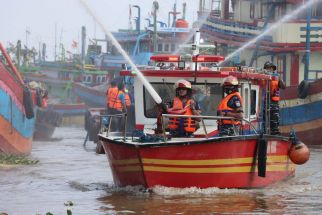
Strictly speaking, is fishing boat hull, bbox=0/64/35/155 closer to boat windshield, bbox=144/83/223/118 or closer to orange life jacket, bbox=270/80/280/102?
boat windshield, bbox=144/83/223/118

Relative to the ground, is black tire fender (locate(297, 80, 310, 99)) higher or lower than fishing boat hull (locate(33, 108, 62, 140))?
higher

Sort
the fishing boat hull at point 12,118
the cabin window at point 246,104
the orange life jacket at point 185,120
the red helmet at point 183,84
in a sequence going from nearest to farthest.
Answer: the orange life jacket at point 185,120
the red helmet at point 183,84
the cabin window at point 246,104
the fishing boat hull at point 12,118

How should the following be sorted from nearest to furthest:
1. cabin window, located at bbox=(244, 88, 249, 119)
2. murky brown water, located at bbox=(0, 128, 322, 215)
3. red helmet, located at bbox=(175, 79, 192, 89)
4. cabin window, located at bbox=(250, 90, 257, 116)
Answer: murky brown water, located at bbox=(0, 128, 322, 215)
red helmet, located at bbox=(175, 79, 192, 89)
cabin window, located at bbox=(244, 88, 249, 119)
cabin window, located at bbox=(250, 90, 257, 116)

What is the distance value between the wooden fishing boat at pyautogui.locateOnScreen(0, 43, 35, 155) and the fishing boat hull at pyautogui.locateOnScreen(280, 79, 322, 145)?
8.44 metres

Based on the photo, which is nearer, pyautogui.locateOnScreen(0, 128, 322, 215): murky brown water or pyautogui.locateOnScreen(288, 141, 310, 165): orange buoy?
pyautogui.locateOnScreen(0, 128, 322, 215): murky brown water

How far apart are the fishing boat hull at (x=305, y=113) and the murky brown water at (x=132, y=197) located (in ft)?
29.9

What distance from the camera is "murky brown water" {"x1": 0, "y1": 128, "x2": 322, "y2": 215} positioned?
1179 centimetres

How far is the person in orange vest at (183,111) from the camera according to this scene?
43.9 ft

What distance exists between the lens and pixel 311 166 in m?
19.0

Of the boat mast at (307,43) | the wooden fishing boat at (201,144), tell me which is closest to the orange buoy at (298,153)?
the wooden fishing boat at (201,144)

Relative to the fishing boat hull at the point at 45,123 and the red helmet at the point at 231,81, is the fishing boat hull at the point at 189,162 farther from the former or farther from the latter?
the fishing boat hull at the point at 45,123

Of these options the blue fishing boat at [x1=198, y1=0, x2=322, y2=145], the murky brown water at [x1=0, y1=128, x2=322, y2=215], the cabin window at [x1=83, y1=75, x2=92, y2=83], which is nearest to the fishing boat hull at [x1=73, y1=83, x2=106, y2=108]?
the cabin window at [x1=83, y1=75, x2=92, y2=83]

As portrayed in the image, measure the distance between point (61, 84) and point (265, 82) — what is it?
45254mm

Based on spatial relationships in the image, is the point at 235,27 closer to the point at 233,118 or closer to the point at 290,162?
the point at 290,162
